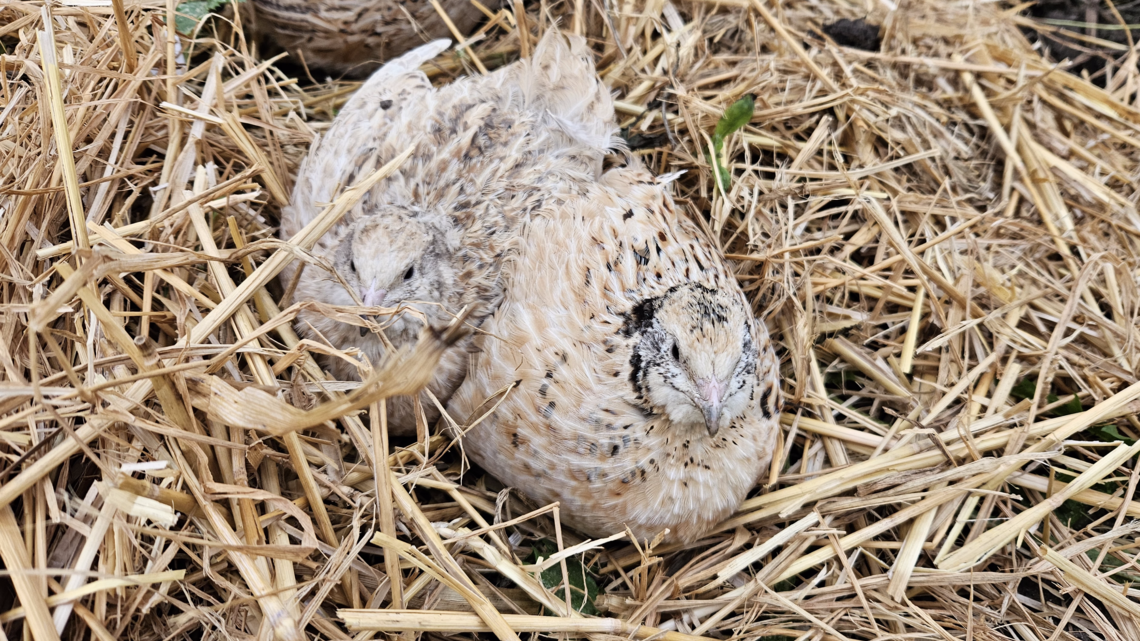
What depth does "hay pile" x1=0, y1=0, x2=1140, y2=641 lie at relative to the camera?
2.07 metres

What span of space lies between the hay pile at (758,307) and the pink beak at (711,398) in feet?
1.87

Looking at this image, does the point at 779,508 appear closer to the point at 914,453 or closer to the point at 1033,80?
the point at 914,453

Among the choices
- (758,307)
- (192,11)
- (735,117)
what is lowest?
(758,307)

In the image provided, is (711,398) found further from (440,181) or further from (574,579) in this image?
(440,181)

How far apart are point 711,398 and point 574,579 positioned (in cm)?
80

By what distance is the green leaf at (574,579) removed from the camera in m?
2.49

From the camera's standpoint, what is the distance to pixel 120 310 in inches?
97.5

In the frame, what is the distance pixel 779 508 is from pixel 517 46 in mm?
2348

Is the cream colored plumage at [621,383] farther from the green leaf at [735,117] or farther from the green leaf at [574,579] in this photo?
the green leaf at [735,117]

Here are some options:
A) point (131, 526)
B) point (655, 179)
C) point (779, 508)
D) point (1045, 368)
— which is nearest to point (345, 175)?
point (655, 179)

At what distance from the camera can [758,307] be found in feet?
10.2

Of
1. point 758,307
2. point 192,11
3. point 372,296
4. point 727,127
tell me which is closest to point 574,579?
point 372,296

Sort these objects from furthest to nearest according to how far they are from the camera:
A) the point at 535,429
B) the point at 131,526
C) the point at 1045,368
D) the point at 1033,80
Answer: the point at 1033,80 → the point at 1045,368 → the point at 535,429 → the point at 131,526

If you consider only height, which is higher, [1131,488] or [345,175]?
[345,175]
